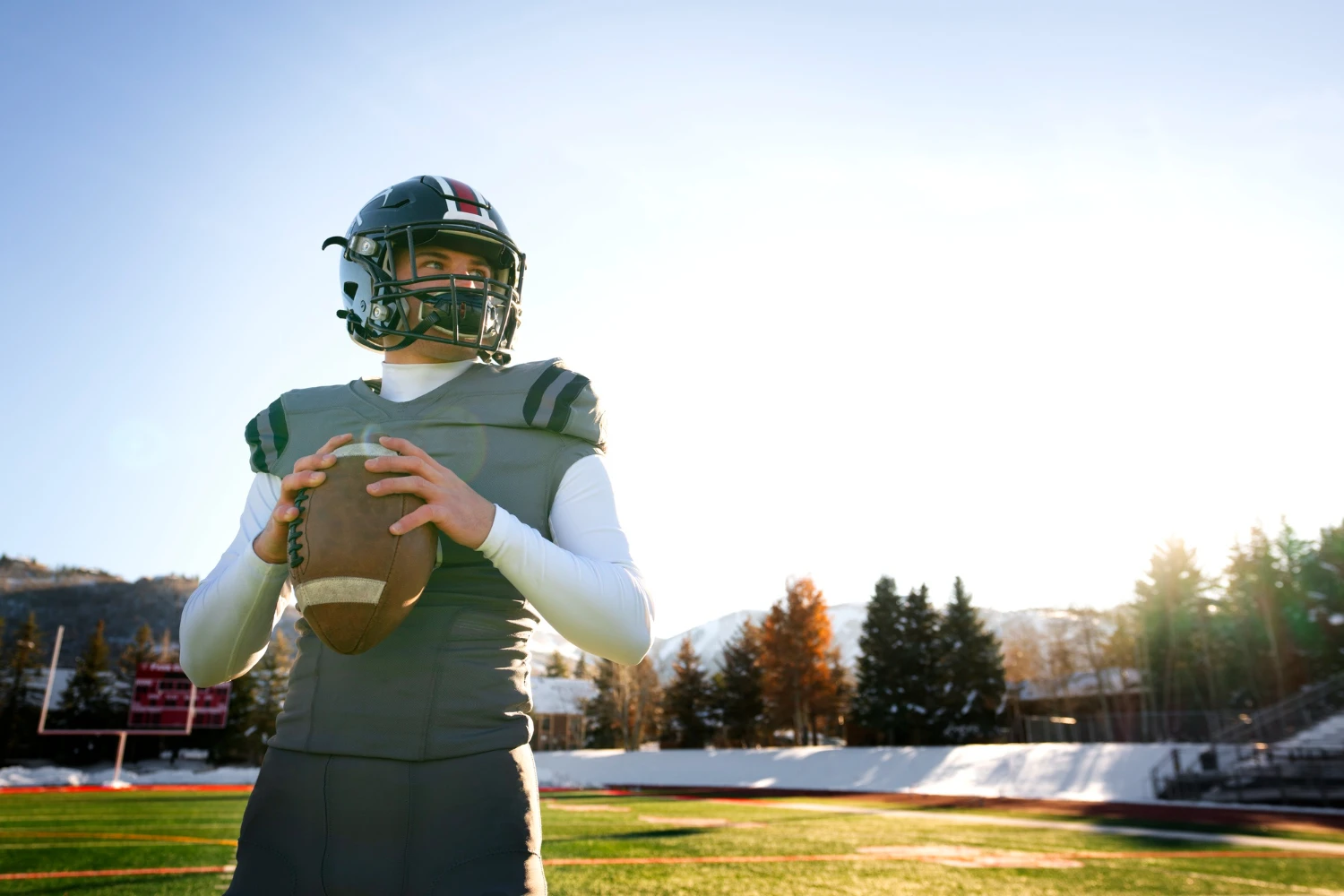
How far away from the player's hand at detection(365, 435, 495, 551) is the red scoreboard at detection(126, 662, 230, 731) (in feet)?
101

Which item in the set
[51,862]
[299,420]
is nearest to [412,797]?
[299,420]

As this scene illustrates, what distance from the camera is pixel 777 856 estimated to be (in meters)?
9.29

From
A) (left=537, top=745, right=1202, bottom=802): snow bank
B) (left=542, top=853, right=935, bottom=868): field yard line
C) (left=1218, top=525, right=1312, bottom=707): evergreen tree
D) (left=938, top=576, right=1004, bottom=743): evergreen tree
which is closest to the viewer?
(left=542, top=853, right=935, bottom=868): field yard line

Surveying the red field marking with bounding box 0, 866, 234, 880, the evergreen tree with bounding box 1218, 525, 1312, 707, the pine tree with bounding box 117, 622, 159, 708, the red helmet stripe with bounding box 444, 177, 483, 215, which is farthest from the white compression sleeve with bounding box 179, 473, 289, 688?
the pine tree with bounding box 117, 622, 159, 708

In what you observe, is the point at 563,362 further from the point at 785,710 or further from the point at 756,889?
the point at 785,710

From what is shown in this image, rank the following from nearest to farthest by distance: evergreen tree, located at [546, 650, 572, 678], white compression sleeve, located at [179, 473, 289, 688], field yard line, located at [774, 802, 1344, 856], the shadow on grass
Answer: white compression sleeve, located at [179, 473, 289, 688] → the shadow on grass → field yard line, located at [774, 802, 1344, 856] → evergreen tree, located at [546, 650, 572, 678]

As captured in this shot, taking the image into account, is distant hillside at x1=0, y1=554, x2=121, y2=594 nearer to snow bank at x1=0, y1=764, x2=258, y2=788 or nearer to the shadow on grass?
snow bank at x1=0, y1=764, x2=258, y2=788

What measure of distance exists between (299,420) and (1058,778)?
1063 inches

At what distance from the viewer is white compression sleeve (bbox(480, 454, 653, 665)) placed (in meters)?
1.46

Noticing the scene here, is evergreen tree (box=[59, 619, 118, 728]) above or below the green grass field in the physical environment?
above

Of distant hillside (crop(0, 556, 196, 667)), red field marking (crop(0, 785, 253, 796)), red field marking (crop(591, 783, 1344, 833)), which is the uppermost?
distant hillside (crop(0, 556, 196, 667))

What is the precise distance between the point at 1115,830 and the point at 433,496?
14744mm

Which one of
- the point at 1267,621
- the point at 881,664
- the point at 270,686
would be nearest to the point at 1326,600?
the point at 1267,621

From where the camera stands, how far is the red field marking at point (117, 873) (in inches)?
295
